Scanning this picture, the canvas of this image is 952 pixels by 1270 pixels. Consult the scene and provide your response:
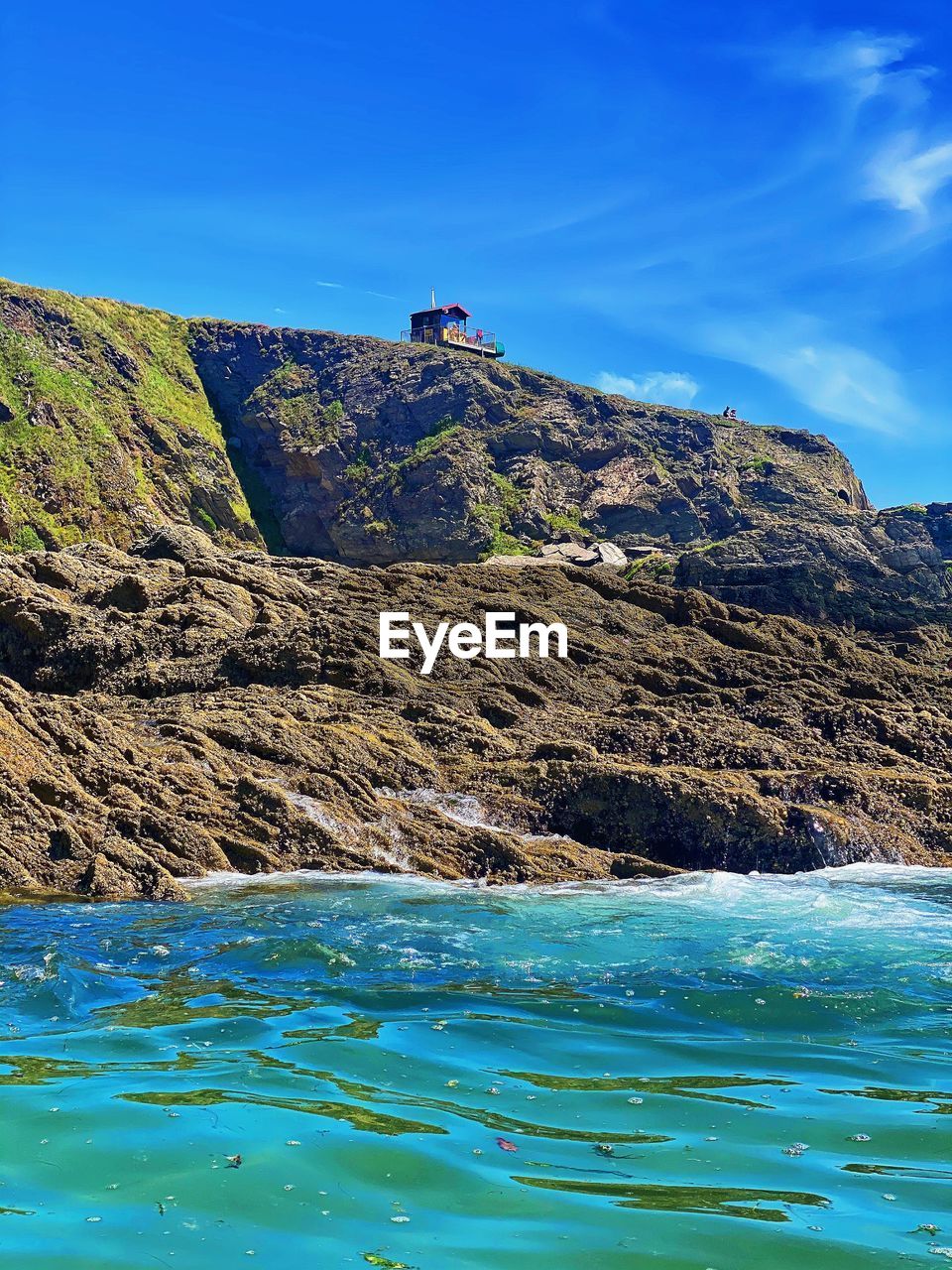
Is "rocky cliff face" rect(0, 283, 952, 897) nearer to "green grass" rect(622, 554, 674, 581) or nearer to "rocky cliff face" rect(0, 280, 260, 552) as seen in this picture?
"green grass" rect(622, 554, 674, 581)

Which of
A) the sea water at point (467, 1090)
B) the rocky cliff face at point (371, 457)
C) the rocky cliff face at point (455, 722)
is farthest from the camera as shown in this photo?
the rocky cliff face at point (371, 457)

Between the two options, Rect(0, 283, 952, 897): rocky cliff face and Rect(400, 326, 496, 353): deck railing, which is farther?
Rect(400, 326, 496, 353): deck railing

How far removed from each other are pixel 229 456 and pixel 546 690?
5185 centimetres

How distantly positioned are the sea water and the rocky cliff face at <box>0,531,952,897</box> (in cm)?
264

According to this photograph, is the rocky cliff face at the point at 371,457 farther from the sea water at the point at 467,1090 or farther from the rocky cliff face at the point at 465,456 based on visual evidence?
the sea water at the point at 467,1090

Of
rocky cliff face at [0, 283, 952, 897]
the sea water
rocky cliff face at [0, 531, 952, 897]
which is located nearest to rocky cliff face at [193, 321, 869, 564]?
rocky cliff face at [0, 283, 952, 897]

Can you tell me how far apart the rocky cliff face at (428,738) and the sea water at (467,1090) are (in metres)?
2.64

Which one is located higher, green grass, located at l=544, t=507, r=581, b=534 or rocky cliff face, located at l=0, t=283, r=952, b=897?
green grass, located at l=544, t=507, r=581, b=534

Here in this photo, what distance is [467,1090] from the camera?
17.7 ft

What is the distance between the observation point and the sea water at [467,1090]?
144 inches

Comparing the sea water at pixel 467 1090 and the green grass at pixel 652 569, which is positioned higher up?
the green grass at pixel 652 569

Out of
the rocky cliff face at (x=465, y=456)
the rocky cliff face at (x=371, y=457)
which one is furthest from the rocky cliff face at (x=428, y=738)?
the rocky cliff face at (x=465, y=456)

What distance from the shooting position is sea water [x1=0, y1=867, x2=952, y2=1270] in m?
Result: 3.67

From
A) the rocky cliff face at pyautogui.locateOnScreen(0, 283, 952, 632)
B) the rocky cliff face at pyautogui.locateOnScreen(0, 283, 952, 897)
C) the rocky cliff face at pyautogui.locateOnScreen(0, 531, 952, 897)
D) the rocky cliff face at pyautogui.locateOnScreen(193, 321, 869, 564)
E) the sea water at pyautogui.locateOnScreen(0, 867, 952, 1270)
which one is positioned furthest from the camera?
the rocky cliff face at pyautogui.locateOnScreen(193, 321, 869, 564)
